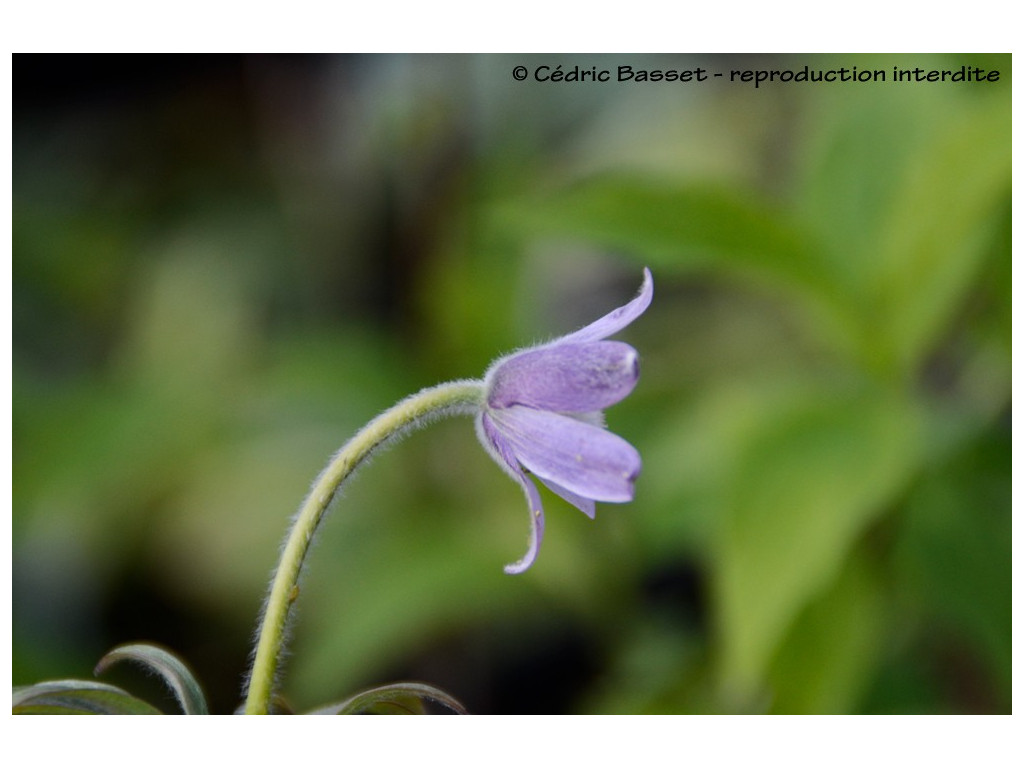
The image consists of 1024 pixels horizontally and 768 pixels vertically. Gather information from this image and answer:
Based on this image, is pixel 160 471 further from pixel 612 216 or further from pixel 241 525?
Answer: pixel 612 216

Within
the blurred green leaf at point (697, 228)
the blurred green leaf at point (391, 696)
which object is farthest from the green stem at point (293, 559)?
the blurred green leaf at point (697, 228)

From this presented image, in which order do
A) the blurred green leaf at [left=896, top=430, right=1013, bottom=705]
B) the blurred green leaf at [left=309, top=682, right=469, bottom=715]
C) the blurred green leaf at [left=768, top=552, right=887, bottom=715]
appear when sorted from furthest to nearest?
the blurred green leaf at [left=896, top=430, right=1013, bottom=705] < the blurred green leaf at [left=768, top=552, right=887, bottom=715] < the blurred green leaf at [left=309, top=682, right=469, bottom=715]

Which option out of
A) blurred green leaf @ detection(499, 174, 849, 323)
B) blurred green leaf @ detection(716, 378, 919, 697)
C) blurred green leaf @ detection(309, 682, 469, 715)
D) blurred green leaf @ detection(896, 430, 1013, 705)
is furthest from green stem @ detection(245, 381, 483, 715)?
blurred green leaf @ detection(896, 430, 1013, 705)

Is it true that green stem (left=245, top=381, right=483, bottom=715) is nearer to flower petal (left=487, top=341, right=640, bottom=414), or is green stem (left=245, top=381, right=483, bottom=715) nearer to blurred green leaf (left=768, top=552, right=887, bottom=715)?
flower petal (left=487, top=341, right=640, bottom=414)

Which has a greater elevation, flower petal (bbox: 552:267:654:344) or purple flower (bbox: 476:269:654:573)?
flower petal (bbox: 552:267:654:344)

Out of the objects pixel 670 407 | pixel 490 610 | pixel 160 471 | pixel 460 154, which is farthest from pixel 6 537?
pixel 460 154

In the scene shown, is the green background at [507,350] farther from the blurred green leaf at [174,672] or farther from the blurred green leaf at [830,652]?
the blurred green leaf at [174,672]
